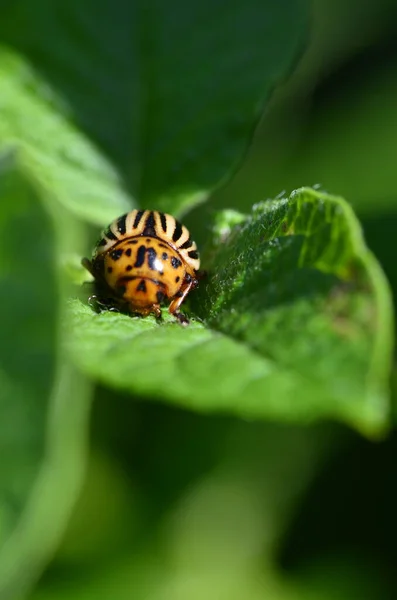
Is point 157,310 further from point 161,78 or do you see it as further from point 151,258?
point 161,78

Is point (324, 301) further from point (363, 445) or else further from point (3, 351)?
point (363, 445)

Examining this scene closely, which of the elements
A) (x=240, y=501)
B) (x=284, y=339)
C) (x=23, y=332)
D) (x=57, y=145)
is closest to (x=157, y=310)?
(x=57, y=145)

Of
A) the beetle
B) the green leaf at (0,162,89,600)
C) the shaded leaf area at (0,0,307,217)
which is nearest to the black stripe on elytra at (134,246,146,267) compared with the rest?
the beetle

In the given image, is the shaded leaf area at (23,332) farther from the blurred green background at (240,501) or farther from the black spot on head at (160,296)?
the blurred green background at (240,501)

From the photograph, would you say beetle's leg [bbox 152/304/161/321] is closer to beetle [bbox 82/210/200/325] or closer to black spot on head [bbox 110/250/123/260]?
beetle [bbox 82/210/200/325]

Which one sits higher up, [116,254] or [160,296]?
[116,254]

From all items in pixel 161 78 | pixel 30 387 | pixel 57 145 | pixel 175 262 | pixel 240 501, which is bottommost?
pixel 30 387

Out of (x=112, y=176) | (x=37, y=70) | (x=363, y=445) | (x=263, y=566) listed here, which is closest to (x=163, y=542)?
(x=263, y=566)

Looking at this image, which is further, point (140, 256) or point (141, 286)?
point (140, 256)
